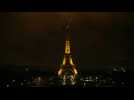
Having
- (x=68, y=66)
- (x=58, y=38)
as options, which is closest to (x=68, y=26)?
(x=58, y=38)

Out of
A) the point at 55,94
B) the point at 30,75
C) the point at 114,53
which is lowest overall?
the point at 55,94

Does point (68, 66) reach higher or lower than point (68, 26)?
lower

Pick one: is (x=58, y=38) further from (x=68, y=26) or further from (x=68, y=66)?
(x=68, y=66)

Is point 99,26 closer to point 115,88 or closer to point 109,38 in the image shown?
point 109,38

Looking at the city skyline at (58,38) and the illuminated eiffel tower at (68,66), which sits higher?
the city skyline at (58,38)

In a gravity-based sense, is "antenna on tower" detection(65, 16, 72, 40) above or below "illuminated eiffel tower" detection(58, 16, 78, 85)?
above

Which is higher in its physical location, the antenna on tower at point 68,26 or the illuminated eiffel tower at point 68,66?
the antenna on tower at point 68,26

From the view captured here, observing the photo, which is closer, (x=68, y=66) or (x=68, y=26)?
(x=68, y=26)

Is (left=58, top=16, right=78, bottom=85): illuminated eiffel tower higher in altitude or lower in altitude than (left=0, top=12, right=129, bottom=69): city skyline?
lower

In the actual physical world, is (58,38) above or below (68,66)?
above
